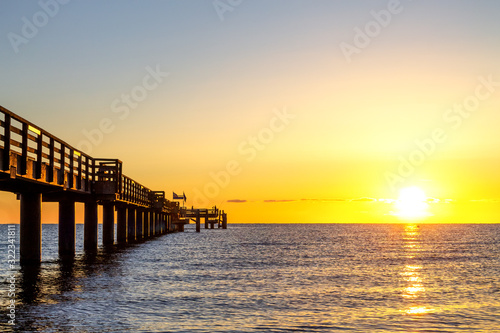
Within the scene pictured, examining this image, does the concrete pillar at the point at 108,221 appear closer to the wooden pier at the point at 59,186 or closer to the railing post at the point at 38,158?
the wooden pier at the point at 59,186

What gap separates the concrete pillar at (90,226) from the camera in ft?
137

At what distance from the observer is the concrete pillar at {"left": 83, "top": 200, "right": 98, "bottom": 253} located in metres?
41.8

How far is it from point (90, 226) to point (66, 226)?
24.6 ft

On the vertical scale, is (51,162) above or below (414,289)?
above

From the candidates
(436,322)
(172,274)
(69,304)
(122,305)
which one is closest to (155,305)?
(122,305)

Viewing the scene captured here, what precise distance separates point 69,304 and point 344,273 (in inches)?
630

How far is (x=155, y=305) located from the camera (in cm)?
1792

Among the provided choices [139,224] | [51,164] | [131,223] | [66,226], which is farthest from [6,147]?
[139,224]

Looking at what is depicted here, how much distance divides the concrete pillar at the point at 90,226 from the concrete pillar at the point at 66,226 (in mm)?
5066

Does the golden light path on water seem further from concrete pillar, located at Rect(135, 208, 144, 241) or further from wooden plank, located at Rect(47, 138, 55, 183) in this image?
concrete pillar, located at Rect(135, 208, 144, 241)

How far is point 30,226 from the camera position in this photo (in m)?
26.4

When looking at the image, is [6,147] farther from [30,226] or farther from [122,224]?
[122,224]

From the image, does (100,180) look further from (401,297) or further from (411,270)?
(401,297)

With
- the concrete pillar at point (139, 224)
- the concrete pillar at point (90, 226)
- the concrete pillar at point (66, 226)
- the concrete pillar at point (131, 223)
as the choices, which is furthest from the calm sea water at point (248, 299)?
the concrete pillar at point (139, 224)
